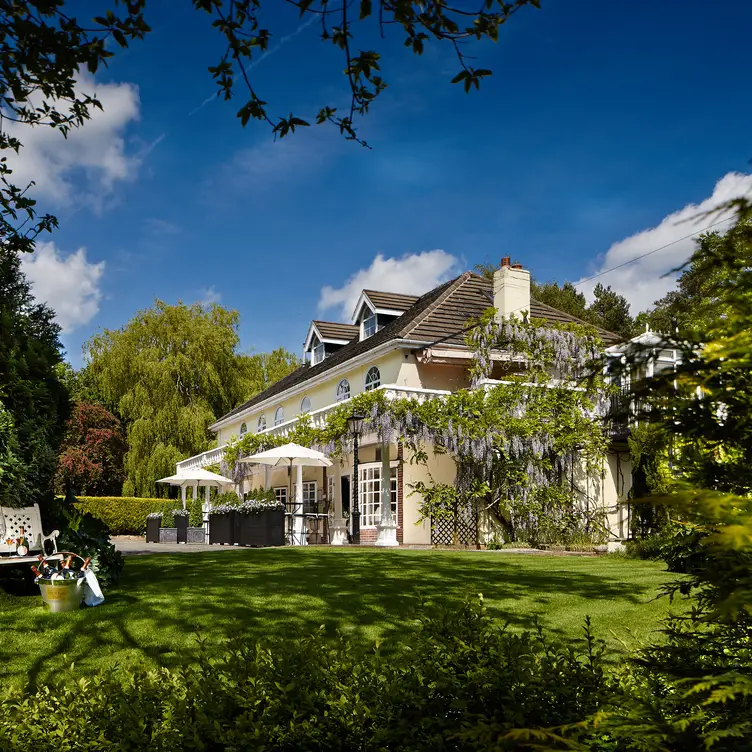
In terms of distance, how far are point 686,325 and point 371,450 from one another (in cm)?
2185

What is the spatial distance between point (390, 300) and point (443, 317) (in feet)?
13.5

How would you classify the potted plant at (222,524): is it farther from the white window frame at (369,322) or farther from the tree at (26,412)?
the tree at (26,412)

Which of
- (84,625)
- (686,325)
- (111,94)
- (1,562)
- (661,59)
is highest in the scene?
(661,59)

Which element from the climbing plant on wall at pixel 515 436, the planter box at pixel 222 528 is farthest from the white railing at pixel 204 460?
the climbing plant on wall at pixel 515 436

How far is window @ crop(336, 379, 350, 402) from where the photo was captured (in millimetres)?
25219

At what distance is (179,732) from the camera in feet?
9.50

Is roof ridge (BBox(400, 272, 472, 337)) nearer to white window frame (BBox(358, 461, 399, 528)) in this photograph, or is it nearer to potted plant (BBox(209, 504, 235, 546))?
white window frame (BBox(358, 461, 399, 528))

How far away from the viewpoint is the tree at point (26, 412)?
8.45 metres

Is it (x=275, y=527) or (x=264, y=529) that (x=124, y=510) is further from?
(x=275, y=527)

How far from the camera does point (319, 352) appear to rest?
1222 inches

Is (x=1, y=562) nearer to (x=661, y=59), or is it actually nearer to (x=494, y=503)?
(x=661, y=59)

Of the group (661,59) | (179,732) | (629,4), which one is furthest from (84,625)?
(661,59)

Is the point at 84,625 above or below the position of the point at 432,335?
below

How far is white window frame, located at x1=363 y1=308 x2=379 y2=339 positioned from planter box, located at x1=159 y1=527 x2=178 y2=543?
378 inches
